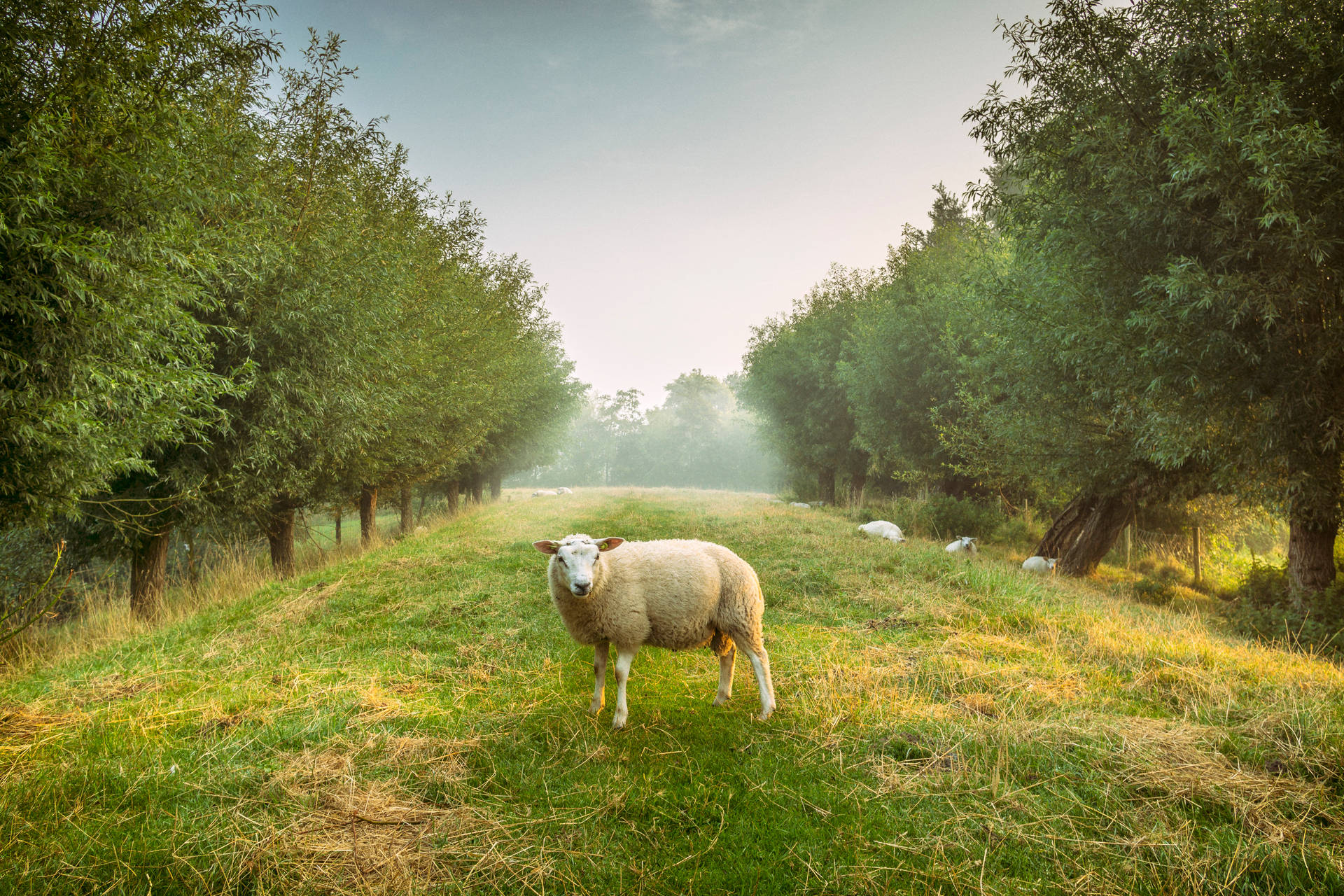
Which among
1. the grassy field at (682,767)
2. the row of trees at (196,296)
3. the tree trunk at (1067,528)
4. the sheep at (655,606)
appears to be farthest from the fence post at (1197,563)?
the row of trees at (196,296)

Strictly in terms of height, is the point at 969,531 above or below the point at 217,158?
below

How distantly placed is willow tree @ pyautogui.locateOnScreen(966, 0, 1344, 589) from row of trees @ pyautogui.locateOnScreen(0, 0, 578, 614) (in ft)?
38.9

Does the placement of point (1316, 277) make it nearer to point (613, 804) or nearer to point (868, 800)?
point (868, 800)

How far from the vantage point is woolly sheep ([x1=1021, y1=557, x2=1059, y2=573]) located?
1457 cm

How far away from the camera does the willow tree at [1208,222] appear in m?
7.20

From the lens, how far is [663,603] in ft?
16.4

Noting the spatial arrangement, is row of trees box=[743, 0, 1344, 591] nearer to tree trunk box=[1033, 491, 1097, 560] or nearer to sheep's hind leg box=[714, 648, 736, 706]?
tree trunk box=[1033, 491, 1097, 560]

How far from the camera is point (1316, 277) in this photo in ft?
24.8

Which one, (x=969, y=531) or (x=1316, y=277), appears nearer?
(x=1316, y=277)

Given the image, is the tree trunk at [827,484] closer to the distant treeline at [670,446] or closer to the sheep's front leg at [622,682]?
the sheep's front leg at [622,682]

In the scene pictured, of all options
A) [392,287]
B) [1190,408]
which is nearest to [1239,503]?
[1190,408]

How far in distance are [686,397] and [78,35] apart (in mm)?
85925

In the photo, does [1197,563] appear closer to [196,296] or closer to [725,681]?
[725,681]

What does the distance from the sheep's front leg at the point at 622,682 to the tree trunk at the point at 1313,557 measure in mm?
10793
